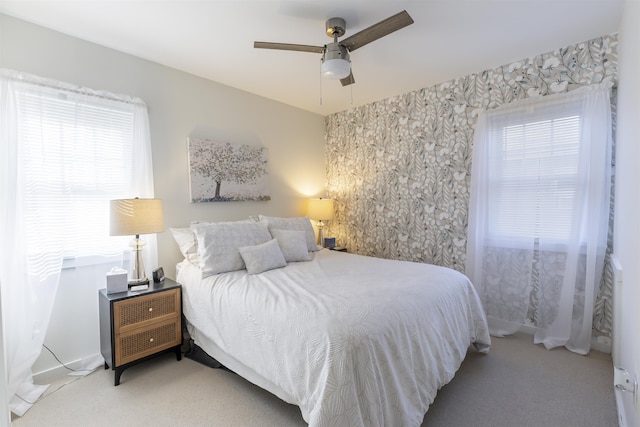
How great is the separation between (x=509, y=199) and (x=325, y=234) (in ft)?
8.02

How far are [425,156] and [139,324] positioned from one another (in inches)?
127

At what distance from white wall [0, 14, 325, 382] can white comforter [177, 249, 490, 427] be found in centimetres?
81

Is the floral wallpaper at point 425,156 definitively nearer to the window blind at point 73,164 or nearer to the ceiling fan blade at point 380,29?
the ceiling fan blade at point 380,29

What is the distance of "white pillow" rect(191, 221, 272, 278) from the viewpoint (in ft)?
8.36

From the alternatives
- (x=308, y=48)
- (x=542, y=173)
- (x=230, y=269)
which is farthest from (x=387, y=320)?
(x=542, y=173)

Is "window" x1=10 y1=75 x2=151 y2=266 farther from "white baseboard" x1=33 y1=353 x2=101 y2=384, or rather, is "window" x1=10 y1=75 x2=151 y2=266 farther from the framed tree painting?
"white baseboard" x1=33 y1=353 x2=101 y2=384

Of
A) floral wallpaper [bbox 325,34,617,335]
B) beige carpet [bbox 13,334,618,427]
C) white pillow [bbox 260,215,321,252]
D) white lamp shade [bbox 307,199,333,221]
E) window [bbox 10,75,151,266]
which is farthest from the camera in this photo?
white lamp shade [bbox 307,199,333,221]

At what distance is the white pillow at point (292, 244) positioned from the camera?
3.00 meters

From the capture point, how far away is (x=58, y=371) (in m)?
2.33

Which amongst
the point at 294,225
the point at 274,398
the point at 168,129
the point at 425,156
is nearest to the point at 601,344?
the point at 425,156

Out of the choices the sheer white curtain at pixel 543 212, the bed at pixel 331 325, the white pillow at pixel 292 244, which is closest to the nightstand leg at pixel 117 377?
the bed at pixel 331 325

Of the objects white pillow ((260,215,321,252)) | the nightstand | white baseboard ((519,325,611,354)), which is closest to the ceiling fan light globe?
white pillow ((260,215,321,252))

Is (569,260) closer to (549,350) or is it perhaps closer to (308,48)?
(549,350)

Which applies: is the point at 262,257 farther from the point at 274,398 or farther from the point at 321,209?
the point at 321,209
